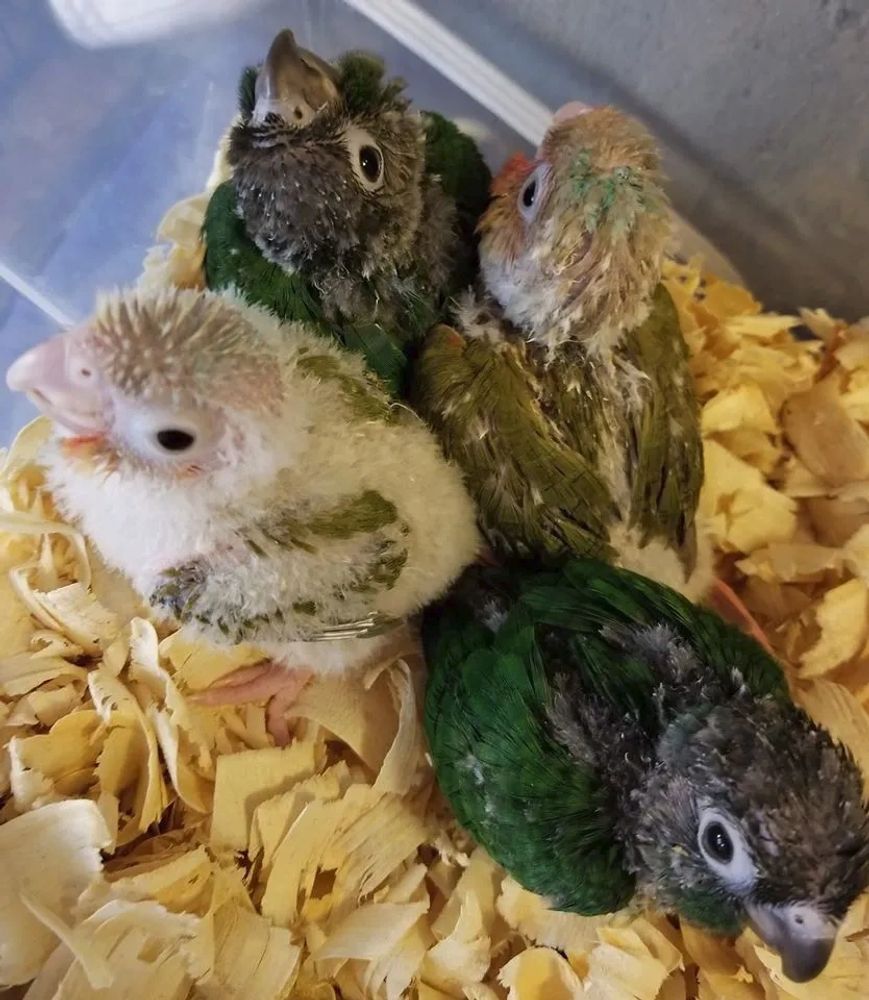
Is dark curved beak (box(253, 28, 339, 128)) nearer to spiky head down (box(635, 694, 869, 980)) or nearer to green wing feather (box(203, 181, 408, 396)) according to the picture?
green wing feather (box(203, 181, 408, 396))

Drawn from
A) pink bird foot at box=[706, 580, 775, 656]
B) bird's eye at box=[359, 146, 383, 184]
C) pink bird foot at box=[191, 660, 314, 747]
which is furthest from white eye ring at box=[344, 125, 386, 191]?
pink bird foot at box=[706, 580, 775, 656]

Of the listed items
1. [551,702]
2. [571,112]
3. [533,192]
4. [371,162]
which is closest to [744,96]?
[571,112]

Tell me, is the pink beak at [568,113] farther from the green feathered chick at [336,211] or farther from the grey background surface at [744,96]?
the grey background surface at [744,96]

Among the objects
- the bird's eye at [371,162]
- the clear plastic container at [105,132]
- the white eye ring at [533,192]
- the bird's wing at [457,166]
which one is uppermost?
the white eye ring at [533,192]

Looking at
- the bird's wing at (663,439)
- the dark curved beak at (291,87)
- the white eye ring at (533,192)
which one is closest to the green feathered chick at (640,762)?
the bird's wing at (663,439)

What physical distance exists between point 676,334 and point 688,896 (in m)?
0.58

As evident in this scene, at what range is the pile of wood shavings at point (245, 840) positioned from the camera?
91 cm

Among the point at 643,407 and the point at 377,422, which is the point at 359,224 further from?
the point at 643,407

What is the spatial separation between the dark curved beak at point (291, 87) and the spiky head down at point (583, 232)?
22cm

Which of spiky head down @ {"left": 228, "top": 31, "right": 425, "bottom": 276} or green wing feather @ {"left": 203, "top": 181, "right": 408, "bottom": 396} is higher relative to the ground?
spiky head down @ {"left": 228, "top": 31, "right": 425, "bottom": 276}

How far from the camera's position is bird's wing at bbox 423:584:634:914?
806 mm

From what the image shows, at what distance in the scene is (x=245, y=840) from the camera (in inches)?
39.3

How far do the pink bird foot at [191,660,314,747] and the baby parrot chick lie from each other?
6 centimetres

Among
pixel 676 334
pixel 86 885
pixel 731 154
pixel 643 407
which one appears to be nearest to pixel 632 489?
pixel 643 407
